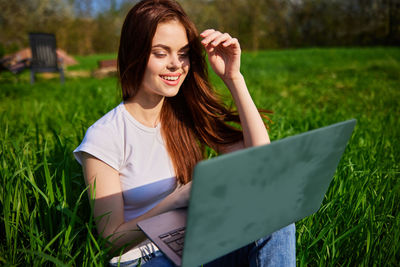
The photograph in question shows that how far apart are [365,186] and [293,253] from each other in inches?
33.1

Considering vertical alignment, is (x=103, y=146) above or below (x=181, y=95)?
below

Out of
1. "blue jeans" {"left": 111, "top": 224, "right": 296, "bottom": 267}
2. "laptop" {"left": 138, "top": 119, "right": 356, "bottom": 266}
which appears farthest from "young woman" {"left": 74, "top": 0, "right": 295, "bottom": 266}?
"laptop" {"left": 138, "top": 119, "right": 356, "bottom": 266}

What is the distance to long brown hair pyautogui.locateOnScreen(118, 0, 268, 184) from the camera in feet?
4.21

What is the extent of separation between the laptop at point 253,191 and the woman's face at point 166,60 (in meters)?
0.71

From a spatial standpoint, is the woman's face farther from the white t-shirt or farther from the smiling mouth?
the white t-shirt

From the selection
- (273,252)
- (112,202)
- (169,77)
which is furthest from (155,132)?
(273,252)

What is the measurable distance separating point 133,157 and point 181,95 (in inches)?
21.3

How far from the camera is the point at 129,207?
4.41ft

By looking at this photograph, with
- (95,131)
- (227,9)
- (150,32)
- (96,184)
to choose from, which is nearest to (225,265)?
(96,184)

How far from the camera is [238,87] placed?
144 centimetres

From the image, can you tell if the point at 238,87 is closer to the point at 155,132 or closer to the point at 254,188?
the point at 155,132

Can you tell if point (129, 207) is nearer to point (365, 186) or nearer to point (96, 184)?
point (96, 184)

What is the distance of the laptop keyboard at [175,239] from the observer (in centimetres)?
90

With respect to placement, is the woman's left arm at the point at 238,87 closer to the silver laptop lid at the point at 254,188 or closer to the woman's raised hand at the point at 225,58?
the woman's raised hand at the point at 225,58
